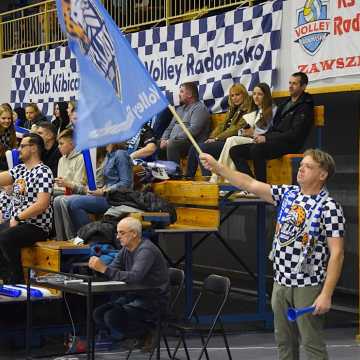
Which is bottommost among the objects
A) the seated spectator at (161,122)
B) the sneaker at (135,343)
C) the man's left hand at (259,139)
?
the sneaker at (135,343)

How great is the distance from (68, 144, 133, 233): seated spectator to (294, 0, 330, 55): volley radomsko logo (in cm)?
252

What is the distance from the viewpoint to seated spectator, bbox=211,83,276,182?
1210 centimetres

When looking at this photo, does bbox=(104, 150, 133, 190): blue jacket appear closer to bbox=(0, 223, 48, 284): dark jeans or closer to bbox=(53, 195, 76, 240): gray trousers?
bbox=(53, 195, 76, 240): gray trousers

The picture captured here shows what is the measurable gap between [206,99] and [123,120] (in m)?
5.95

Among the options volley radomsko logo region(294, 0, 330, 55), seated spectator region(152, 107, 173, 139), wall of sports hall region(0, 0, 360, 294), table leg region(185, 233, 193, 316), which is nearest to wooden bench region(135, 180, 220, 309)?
table leg region(185, 233, 193, 316)

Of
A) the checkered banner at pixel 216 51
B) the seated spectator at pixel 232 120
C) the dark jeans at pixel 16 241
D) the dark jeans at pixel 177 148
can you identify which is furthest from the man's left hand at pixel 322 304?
the dark jeans at pixel 177 148

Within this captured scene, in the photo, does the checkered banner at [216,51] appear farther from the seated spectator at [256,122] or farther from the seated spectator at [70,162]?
the seated spectator at [70,162]

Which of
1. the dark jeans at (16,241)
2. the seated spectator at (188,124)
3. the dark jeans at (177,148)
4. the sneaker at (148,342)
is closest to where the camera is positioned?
the sneaker at (148,342)

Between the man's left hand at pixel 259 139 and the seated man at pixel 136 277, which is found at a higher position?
the man's left hand at pixel 259 139

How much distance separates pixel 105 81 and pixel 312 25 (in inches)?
166

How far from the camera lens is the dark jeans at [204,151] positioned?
42.0 ft

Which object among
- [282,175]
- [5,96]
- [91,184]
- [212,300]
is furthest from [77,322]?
[5,96]

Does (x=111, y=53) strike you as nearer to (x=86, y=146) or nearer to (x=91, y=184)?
(x=86, y=146)

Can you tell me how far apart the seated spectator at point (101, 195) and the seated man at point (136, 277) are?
2.20m
